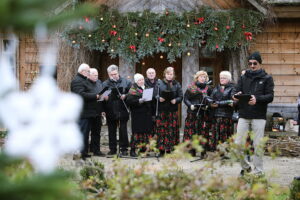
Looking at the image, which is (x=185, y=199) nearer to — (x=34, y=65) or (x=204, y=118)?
(x=204, y=118)

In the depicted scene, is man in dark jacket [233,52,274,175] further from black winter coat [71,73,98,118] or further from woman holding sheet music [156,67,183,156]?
black winter coat [71,73,98,118]

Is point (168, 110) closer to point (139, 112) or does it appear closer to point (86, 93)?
point (139, 112)

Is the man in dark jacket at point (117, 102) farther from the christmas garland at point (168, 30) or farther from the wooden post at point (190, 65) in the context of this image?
the wooden post at point (190, 65)

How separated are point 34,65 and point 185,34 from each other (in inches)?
179

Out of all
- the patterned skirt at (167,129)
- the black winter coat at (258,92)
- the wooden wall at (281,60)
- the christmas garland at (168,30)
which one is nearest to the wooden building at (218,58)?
the wooden wall at (281,60)

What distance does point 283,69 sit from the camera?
13094mm

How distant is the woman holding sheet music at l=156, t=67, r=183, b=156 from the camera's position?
924cm

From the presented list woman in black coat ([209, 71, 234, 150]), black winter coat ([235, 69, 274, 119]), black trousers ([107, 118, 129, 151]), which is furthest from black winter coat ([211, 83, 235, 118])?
black trousers ([107, 118, 129, 151])

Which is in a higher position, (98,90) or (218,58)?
(218,58)

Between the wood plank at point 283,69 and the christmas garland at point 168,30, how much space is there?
4.95 feet

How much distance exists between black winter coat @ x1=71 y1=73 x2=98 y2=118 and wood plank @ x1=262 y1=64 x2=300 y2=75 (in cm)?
587

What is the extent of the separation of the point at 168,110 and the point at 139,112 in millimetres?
543

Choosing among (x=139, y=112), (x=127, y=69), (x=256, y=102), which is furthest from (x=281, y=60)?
(x=256, y=102)

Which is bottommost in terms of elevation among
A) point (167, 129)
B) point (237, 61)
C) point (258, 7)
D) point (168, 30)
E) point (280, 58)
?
point (167, 129)
